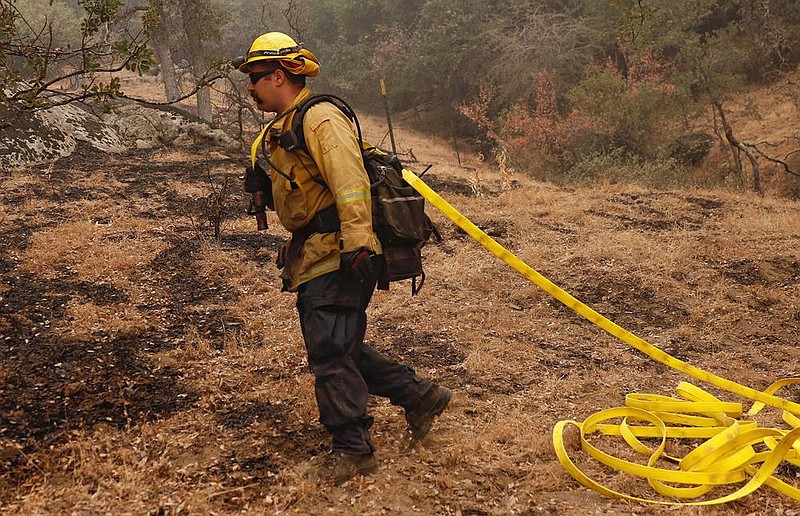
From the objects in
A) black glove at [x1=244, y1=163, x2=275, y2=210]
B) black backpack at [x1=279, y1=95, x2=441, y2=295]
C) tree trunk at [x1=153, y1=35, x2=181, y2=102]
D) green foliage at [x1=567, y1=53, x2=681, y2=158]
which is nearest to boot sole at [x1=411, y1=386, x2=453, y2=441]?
black backpack at [x1=279, y1=95, x2=441, y2=295]

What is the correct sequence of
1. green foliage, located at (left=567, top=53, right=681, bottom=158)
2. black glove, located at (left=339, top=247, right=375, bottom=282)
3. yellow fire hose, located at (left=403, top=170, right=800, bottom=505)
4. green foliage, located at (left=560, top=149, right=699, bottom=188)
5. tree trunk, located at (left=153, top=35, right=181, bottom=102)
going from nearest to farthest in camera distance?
black glove, located at (left=339, top=247, right=375, bottom=282) < yellow fire hose, located at (left=403, top=170, right=800, bottom=505) < green foliage, located at (left=560, top=149, right=699, bottom=188) < green foliage, located at (left=567, top=53, right=681, bottom=158) < tree trunk, located at (left=153, top=35, right=181, bottom=102)

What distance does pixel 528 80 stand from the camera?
72.9 ft

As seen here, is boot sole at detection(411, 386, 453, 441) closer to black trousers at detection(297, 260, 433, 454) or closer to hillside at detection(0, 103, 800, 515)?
hillside at detection(0, 103, 800, 515)

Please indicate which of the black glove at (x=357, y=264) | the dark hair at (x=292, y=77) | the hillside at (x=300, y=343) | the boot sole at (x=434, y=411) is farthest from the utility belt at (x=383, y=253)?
the hillside at (x=300, y=343)

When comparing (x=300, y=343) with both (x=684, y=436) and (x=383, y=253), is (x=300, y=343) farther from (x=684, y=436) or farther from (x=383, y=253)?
(x=684, y=436)

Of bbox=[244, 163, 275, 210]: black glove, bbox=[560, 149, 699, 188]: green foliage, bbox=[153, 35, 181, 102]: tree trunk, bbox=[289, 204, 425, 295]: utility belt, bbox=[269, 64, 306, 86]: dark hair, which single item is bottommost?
bbox=[560, 149, 699, 188]: green foliage

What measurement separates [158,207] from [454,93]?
19932 mm

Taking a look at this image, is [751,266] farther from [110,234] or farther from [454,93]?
[454,93]

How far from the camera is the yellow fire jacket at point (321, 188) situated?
3.01 meters

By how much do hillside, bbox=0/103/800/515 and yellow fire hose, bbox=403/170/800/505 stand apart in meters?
0.10

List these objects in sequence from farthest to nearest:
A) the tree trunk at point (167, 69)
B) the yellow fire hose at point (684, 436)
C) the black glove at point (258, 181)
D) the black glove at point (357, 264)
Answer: the tree trunk at point (167, 69), the black glove at point (258, 181), the yellow fire hose at point (684, 436), the black glove at point (357, 264)

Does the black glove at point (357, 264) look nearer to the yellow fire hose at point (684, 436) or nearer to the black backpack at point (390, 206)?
the black backpack at point (390, 206)

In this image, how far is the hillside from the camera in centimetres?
325

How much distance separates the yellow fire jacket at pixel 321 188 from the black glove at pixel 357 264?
0.03m
